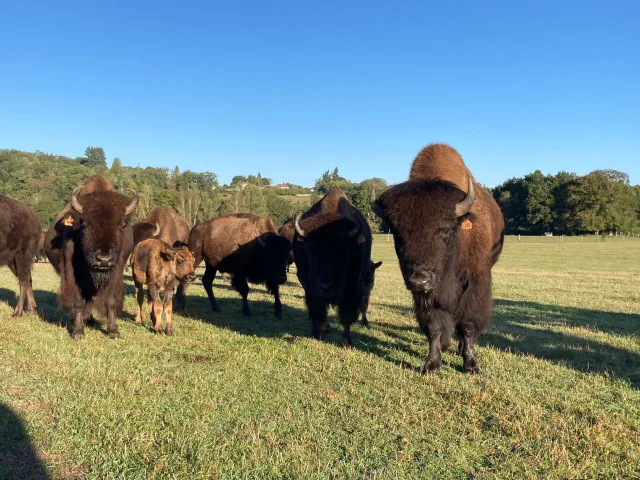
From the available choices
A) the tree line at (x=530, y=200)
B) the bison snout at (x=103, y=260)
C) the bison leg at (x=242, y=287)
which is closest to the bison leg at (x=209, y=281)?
the bison leg at (x=242, y=287)

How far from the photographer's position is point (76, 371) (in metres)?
5.40

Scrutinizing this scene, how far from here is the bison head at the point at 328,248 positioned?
21.4 ft

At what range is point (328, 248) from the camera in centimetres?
664

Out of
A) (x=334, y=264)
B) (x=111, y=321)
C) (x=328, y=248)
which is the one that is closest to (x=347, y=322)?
(x=334, y=264)

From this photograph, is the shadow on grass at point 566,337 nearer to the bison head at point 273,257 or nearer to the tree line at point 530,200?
the bison head at point 273,257

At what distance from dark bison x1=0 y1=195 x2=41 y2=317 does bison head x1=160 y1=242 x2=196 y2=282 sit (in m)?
3.68

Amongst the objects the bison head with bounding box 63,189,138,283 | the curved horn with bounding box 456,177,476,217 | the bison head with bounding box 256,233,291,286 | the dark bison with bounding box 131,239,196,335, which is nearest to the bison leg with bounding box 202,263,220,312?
the bison head with bounding box 256,233,291,286

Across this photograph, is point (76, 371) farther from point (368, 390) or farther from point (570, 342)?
point (570, 342)

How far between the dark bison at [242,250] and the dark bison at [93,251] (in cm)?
346

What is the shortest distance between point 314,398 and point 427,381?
140 cm

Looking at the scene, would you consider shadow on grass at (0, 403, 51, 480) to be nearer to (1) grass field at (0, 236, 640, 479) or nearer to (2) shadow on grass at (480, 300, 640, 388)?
(1) grass field at (0, 236, 640, 479)

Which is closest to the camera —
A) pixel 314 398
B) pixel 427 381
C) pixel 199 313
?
pixel 314 398

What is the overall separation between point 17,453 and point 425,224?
13.7 feet

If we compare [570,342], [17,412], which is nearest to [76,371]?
[17,412]
